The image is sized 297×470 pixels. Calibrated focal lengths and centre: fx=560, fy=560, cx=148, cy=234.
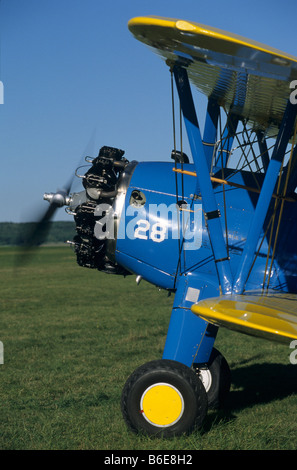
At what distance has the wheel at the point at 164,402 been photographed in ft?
15.8

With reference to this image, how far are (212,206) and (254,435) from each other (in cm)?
208

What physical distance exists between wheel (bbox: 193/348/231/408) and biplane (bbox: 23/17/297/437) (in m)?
0.01

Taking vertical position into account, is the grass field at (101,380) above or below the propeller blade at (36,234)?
below

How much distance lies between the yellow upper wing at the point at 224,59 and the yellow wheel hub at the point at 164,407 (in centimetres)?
274

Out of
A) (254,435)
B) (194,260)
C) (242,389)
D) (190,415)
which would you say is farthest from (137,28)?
(242,389)

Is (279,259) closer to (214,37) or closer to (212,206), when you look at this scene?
(212,206)

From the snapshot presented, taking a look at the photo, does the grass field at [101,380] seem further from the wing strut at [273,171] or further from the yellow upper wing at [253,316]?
the wing strut at [273,171]

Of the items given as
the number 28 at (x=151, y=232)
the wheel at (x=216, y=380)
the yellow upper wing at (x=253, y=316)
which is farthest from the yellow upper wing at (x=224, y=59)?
the wheel at (x=216, y=380)

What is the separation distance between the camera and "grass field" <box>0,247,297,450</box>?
4844 mm

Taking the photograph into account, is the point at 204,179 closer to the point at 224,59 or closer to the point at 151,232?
the point at 151,232

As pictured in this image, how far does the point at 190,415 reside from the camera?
189 inches

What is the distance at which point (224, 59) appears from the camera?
437 centimetres

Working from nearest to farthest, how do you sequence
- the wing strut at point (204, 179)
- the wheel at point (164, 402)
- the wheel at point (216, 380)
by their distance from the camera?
the wheel at point (164, 402), the wing strut at point (204, 179), the wheel at point (216, 380)

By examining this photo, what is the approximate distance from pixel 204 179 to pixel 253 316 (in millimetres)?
1498
